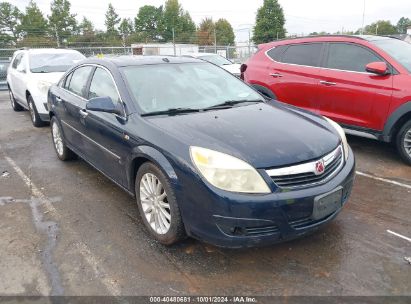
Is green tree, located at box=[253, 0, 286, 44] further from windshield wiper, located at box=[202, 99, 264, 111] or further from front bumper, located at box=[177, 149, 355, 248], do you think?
front bumper, located at box=[177, 149, 355, 248]

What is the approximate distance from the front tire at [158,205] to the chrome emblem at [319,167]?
3.64ft

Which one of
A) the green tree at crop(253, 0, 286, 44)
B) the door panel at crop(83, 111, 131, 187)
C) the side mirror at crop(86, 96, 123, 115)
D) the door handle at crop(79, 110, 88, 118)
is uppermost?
the green tree at crop(253, 0, 286, 44)

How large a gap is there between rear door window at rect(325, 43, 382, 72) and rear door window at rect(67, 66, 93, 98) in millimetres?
3583

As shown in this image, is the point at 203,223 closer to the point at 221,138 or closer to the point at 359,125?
the point at 221,138

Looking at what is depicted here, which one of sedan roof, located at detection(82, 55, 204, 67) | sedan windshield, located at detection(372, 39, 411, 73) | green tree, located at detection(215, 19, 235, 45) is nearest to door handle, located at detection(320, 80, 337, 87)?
sedan windshield, located at detection(372, 39, 411, 73)

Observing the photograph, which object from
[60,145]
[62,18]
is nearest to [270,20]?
[62,18]

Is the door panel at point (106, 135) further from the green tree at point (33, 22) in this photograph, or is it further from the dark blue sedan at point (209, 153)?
the green tree at point (33, 22)

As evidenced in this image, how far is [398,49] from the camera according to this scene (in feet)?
18.7

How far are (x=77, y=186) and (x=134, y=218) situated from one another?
1293 mm

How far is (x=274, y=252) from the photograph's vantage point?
A: 3.28 meters

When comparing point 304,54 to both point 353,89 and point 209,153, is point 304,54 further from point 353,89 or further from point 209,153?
point 209,153

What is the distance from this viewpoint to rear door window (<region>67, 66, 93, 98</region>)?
15.3 feet

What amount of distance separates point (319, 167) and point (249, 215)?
0.70 m

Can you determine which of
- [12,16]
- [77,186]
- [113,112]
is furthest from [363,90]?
[12,16]
